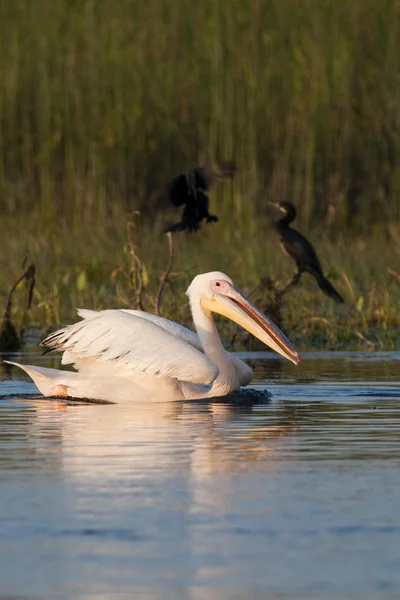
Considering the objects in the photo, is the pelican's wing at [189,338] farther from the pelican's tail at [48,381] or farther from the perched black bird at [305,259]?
the perched black bird at [305,259]

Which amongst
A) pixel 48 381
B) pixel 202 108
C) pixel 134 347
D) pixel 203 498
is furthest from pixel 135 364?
pixel 202 108

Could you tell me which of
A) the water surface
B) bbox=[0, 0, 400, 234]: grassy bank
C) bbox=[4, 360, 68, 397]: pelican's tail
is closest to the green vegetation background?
bbox=[0, 0, 400, 234]: grassy bank

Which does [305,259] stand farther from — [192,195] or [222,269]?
[222,269]

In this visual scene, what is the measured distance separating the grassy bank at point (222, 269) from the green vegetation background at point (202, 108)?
51 centimetres

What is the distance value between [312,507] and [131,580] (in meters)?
1.10

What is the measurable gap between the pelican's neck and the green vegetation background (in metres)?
7.20

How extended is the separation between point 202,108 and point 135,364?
8870 mm

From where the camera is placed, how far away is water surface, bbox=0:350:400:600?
4.48 meters

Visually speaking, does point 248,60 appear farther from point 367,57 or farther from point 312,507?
point 312,507

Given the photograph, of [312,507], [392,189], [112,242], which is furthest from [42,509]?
[392,189]

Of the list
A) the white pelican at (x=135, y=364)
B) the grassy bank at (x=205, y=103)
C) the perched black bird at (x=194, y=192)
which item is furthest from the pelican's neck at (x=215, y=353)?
the grassy bank at (x=205, y=103)

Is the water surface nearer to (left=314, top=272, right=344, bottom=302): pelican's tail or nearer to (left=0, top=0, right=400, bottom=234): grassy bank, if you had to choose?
(left=314, top=272, right=344, bottom=302): pelican's tail

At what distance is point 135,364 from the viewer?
868 centimetres

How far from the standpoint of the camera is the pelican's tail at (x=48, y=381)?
8793 millimetres
